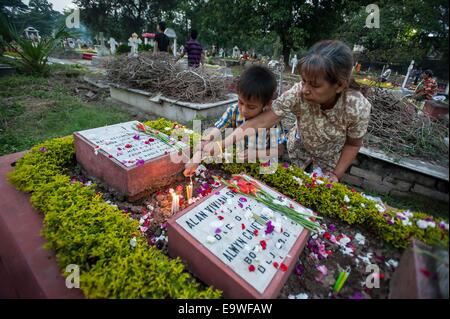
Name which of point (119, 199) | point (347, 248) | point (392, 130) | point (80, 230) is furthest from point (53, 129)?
point (392, 130)

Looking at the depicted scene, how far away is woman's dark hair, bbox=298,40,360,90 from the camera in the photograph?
1520mm

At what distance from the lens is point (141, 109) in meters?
6.11

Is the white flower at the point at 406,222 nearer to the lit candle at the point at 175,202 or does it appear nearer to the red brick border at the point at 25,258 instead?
the lit candle at the point at 175,202

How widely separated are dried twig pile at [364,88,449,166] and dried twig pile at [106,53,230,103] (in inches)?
135

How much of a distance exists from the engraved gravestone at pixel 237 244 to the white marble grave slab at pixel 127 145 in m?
0.79

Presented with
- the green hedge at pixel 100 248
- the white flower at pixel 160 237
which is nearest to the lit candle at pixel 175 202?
the white flower at pixel 160 237

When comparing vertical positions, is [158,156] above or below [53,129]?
above

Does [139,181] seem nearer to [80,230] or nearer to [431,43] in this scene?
[80,230]

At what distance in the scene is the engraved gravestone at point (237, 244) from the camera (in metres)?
1.19

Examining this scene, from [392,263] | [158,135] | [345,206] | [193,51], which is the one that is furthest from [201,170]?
[193,51]

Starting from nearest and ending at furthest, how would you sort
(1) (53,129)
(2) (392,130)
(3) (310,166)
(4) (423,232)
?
(4) (423,232) < (3) (310,166) < (2) (392,130) < (1) (53,129)

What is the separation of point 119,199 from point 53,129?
A: 3.49 m

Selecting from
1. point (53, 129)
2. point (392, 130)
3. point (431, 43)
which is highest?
point (431, 43)

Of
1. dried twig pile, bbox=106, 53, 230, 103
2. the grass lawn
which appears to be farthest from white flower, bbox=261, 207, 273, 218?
dried twig pile, bbox=106, 53, 230, 103
